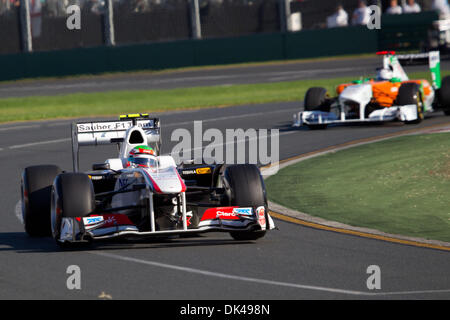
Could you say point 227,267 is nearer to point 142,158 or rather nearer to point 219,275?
point 219,275

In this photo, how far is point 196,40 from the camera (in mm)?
48875

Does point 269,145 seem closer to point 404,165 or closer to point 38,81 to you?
point 404,165

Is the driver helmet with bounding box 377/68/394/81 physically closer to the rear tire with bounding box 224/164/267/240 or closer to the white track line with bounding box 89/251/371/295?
the rear tire with bounding box 224/164/267/240

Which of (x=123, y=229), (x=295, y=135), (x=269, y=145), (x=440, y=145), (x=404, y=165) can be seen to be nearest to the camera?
(x=123, y=229)

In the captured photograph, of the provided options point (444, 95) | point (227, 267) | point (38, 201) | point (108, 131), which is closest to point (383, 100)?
point (444, 95)

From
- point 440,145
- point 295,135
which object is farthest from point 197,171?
point 295,135

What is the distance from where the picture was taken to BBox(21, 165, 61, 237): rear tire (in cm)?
1034

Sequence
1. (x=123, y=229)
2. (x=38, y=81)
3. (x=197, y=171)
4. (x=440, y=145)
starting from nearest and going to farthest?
(x=123, y=229) → (x=197, y=171) → (x=440, y=145) → (x=38, y=81)

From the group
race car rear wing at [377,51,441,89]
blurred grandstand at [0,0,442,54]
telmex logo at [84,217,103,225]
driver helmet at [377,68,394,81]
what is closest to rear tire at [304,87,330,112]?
driver helmet at [377,68,394,81]

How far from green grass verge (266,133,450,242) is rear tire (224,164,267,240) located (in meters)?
1.50

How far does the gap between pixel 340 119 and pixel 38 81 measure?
27889mm

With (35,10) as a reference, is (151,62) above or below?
below

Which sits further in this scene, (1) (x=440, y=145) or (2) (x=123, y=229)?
(1) (x=440, y=145)

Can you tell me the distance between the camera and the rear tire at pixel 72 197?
9352 mm
